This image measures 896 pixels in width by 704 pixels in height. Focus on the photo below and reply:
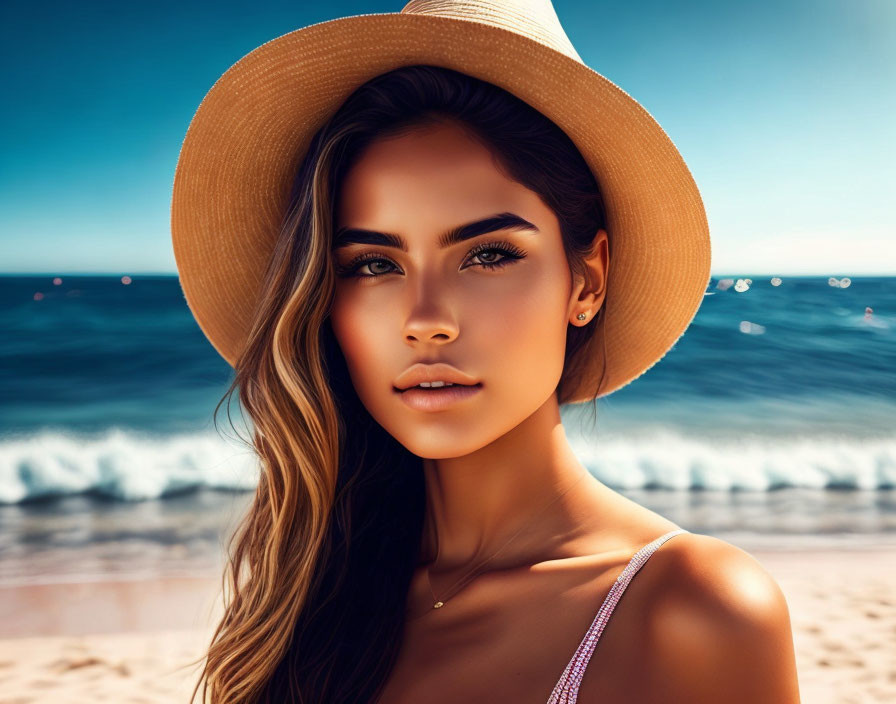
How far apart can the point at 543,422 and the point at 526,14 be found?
864 millimetres

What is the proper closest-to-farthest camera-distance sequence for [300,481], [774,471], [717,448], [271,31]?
1. [300,481]
2. [774,471]
3. [717,448]
4. [271,31]

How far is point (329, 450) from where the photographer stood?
1.85 m

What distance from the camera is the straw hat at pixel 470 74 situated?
1.53 m

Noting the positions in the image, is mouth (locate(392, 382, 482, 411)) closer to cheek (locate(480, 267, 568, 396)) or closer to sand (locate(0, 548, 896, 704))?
cheek (locate(480, 267, 568, 396))

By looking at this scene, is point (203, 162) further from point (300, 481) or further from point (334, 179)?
point (300, 481)

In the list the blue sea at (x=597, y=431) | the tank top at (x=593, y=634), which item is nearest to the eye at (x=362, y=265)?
the tank top at (x=593, y=634)

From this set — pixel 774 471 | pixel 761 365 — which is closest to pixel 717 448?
pixel 774 471

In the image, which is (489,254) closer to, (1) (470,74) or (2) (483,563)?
(1) (470,74)

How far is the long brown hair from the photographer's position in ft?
5.26

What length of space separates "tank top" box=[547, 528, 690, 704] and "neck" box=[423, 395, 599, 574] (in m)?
0.26

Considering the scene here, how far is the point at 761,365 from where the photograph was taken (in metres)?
15.1

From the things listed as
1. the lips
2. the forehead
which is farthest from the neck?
the forehead

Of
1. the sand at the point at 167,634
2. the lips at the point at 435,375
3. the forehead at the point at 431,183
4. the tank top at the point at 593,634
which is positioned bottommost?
the sand at the point at 167,634

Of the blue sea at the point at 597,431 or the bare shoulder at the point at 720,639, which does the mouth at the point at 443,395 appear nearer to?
the bare shoulder at the point at 720,639
